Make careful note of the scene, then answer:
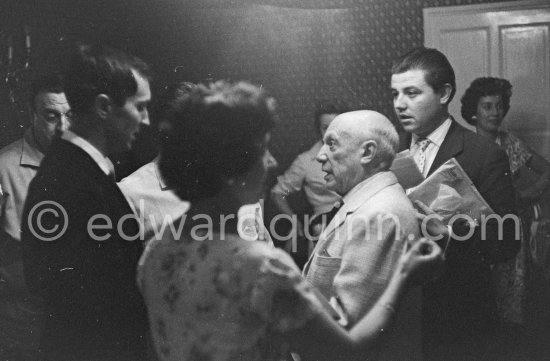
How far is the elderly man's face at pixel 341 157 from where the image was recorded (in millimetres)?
1797

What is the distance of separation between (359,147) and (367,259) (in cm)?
35

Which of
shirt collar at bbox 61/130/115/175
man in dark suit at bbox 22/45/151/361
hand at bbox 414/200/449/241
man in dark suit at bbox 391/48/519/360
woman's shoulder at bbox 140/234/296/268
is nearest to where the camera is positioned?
woman's shoulder at bbox 140/234/296/268

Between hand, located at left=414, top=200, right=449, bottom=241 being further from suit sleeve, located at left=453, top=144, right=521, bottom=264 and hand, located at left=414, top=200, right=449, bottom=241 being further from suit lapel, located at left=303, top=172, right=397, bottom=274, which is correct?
suit lapel, located at left=303, top=172, right=397, bottom=274

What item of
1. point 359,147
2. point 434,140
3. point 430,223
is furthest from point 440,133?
point 359,147

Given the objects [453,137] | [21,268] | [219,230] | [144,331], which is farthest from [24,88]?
[453,137]

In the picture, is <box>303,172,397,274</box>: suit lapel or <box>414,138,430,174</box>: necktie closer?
<box>303,172,397,274</box>: suit lapel

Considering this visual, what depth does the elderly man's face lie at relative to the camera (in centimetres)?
180

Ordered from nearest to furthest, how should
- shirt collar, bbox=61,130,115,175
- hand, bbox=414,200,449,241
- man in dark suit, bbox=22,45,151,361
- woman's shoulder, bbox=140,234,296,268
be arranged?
woman's shoulder, bbox=140,234,296,268 → shirt collar, bbox=61,130,115,175 → man in dark suit, bbox=22,45,151,361 → hand, bbox=414,200,449,241

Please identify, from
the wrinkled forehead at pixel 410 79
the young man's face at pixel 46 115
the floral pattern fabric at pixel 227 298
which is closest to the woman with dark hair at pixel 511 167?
the wrinkled forehead at pixel 410 79

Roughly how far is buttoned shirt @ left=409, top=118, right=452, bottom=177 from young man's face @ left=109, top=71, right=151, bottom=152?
0.96 metres

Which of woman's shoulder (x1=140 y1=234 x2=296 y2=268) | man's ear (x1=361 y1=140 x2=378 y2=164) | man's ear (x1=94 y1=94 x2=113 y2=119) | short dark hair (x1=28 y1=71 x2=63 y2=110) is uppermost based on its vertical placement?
short dark hair (x1=28 y1=71 x2=63 y2=110)

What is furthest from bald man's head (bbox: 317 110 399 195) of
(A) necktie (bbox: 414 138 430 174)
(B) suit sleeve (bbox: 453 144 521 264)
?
(B) suit sleeve (bbox: 453 144 521 264)

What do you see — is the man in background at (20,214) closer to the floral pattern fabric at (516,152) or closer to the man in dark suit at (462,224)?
the man in dark suit at (462,224)

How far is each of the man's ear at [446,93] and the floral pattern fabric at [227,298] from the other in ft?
3.42
